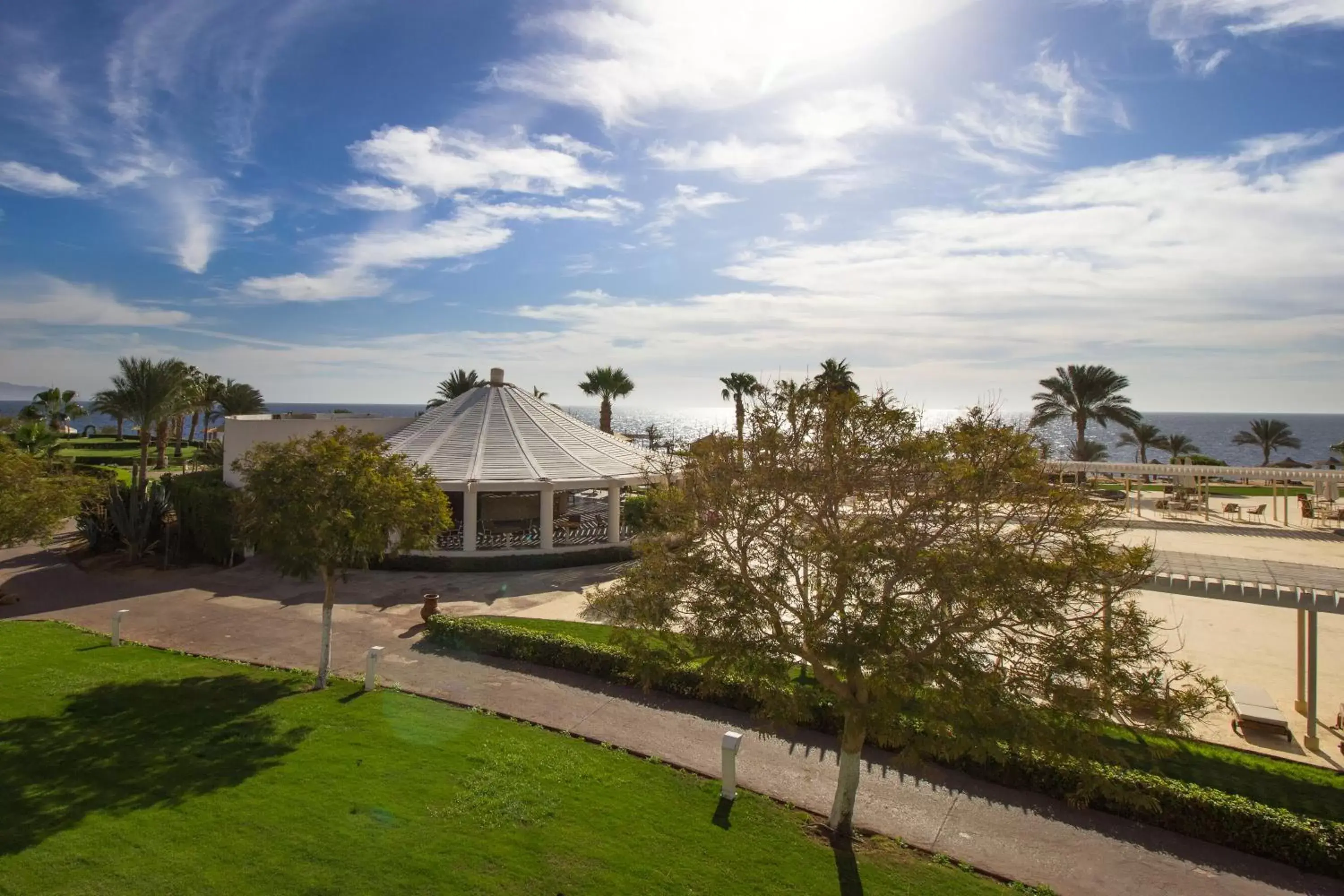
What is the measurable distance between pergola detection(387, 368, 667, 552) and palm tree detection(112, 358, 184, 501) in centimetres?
1215

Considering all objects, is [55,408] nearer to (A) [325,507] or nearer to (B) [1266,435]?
(A) [325,507]

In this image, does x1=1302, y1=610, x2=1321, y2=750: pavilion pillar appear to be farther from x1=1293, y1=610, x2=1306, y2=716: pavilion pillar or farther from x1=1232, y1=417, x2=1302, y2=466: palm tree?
x1=1232, y1=417, x2=1302, y2=466: palm tree

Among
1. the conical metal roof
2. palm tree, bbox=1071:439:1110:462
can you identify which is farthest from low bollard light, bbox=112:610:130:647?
palm tree, bbox=1071:439:1110:462

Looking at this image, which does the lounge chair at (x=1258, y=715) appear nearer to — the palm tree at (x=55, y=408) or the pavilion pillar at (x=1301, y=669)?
the pavilion pillar at (x=1301, y=669)

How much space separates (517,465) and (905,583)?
20953 millimetres

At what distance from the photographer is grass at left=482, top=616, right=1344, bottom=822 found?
9828mm

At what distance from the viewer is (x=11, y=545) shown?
18.3 m

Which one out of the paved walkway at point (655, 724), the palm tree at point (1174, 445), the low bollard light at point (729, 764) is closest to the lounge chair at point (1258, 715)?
the paved walkway at point (655, 724)

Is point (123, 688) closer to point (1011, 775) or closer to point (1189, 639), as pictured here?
point (1011, 775)

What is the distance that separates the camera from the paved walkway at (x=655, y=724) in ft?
28.9

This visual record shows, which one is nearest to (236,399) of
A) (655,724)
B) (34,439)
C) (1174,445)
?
(34,439)

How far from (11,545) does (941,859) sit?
77.6ft

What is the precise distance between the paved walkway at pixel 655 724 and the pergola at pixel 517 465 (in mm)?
3747

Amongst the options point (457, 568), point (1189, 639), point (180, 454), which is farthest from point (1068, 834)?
point (180, 454)
